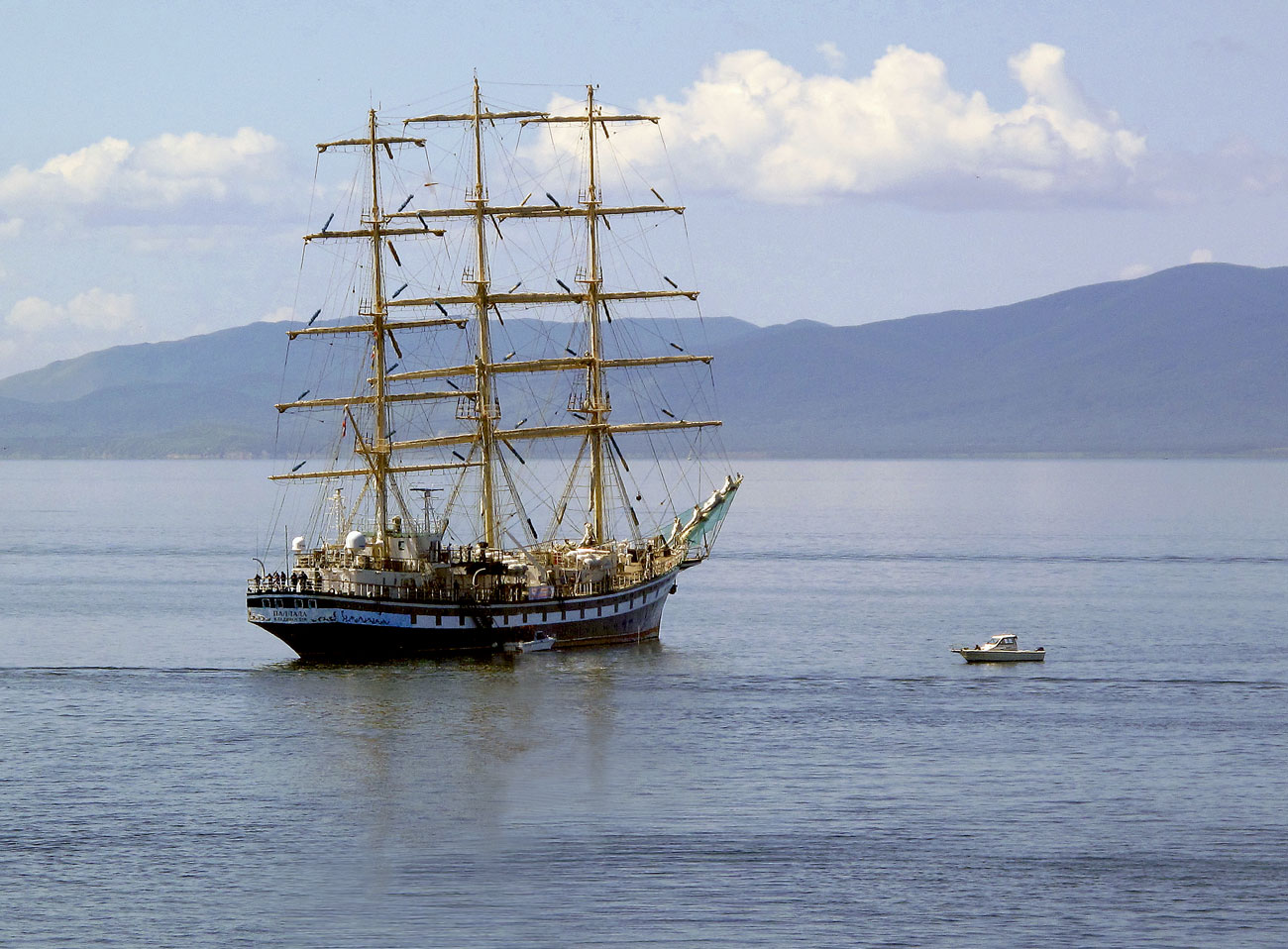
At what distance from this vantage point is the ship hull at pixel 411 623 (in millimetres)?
92750

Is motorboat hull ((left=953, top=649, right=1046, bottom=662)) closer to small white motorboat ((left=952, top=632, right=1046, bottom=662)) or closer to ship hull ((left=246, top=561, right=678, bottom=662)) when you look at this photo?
small white motorboat ((left=952, top=632, right=1046, bottom=662))

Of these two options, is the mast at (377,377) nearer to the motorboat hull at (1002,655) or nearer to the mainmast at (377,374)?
the mainmast at (377,374)

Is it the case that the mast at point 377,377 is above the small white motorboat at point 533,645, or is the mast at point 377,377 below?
above

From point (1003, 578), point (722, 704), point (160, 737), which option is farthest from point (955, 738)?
point (1003, 578)

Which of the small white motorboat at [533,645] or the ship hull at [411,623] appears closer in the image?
the ship hull at [411,623]

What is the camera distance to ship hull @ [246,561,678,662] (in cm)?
9275

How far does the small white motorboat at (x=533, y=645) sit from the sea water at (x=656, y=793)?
0.94 meters

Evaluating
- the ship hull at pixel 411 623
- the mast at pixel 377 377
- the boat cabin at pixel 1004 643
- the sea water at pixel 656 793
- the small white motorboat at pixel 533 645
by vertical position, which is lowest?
the sea water at pixel 656 793

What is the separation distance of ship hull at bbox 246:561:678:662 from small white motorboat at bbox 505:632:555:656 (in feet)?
0.70

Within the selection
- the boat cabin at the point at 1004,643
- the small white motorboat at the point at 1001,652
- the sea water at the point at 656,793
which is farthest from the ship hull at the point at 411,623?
the boat cabin at the point at 1004,643

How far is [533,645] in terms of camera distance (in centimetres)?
9756

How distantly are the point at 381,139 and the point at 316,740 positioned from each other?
39.3 meters

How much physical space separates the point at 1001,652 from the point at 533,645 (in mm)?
23654

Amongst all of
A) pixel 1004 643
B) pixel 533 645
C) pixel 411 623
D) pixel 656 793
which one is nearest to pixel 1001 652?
pixel 1004 643
